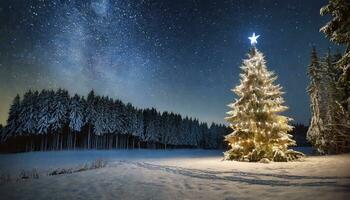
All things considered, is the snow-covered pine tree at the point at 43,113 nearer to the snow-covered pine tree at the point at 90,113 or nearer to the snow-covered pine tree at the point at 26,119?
the snow-covered pine tree at the point at 26,119

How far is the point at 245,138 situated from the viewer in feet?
75.8

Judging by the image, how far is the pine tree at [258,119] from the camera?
21828 millimetres

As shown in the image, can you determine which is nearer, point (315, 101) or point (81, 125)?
point (315, 101)

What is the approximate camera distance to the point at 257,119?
912 inches

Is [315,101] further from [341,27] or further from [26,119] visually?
[26,119]

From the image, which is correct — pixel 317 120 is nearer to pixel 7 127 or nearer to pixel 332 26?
pixel 332 26

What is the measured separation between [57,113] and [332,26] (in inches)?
2561

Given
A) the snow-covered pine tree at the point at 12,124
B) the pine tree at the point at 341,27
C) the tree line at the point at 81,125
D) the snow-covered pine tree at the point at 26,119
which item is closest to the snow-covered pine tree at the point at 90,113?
the tree line at the point at 81,125

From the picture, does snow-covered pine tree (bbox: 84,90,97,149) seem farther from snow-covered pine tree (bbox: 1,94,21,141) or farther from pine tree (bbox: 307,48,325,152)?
pine tree (bbox: 307,48,325,152)

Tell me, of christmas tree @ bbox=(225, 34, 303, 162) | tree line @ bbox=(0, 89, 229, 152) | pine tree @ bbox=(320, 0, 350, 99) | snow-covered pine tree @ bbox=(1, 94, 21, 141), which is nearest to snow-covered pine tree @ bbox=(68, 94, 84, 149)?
tree line @ bbox=(0, 89, 229, 152)

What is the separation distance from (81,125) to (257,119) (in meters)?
55.4

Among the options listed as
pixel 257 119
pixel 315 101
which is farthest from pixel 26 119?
pixel 315 101

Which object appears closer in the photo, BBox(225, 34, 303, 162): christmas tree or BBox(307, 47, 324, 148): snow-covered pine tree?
BBox(225, 34, 303, 162): christmas tree

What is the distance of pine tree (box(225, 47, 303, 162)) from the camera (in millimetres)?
21828
